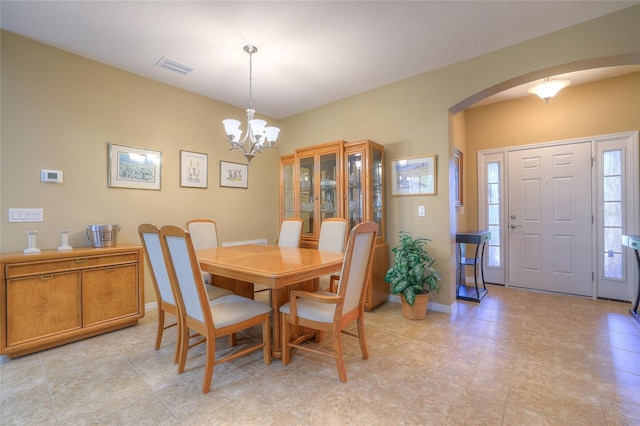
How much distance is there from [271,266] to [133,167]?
2.33 metres

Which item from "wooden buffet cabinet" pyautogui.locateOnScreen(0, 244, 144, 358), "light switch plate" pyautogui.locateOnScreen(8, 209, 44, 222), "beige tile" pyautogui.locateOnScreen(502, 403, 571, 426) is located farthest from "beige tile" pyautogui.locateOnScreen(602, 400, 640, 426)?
"light switch plate" pyautogui.locateOnScreen(8, 209, 44, 222)

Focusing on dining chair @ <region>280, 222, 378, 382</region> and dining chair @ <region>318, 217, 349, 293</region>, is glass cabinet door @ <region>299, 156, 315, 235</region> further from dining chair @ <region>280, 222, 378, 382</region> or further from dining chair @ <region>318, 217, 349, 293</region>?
dining chair @ <region>280, 222, 378, 382</region>

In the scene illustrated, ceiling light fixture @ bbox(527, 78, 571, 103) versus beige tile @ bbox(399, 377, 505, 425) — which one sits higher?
ceiling light fixture @ bbox(527, 78, 571, 103)

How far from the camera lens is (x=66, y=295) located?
2.35 m

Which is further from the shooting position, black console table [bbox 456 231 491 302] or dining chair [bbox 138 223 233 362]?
black console table [bbox 456 231 491 302]

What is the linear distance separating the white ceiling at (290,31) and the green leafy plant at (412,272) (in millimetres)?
1991

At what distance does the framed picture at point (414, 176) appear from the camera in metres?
3.18

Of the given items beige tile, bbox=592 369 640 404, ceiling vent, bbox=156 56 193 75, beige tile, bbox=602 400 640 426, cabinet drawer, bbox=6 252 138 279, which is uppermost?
ceiling vent, bbox=156 56 193 75

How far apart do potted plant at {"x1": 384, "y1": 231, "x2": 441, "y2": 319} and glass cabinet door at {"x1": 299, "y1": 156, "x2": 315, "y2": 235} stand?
133 centimetres

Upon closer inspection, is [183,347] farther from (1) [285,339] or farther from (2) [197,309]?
(1) [285,339]

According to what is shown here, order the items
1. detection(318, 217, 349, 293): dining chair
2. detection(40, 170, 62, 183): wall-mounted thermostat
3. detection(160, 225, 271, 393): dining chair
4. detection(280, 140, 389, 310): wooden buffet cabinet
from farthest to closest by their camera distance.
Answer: detection(280, 140, 389, 310): wooden buffet cabinet, detection(318, 217, 349, 293): dining chair, detection(40, 170, 62, 183): wall-mounted thermostat, detection(160, 225, 271, 393): dining chair

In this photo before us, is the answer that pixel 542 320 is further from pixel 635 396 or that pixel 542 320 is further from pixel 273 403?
pixel 273 403

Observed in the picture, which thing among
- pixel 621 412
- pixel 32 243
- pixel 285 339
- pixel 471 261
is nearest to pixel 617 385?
pixel 621 412

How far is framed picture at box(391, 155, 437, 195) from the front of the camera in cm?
318
